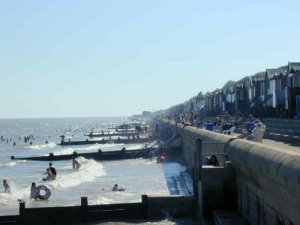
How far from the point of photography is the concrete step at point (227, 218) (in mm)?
16953

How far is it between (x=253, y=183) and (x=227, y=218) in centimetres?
166

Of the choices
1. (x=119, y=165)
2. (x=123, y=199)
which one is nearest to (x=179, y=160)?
(x=119, y=165)

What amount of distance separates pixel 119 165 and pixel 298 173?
41.8 metres

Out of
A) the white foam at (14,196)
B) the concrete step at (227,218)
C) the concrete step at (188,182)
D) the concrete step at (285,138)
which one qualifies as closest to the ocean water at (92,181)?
the white foam at (14,196)

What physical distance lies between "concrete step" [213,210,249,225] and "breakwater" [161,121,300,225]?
248 mm

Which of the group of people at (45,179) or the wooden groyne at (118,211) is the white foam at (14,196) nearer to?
the group of people at (45,179)

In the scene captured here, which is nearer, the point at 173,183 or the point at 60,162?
the point at 173,183

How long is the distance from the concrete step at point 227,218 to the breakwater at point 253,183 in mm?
248

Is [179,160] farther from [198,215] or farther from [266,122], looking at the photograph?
[198,215]

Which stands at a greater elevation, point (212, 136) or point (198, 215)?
point (212, 136)

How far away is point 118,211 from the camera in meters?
21.6

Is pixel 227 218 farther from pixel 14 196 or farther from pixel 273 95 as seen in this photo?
pixel 273 95

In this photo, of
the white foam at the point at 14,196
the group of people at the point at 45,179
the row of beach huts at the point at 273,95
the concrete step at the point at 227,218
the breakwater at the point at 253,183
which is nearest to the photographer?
the breakwater at the point at 253,183

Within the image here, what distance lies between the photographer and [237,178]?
19.1 m
